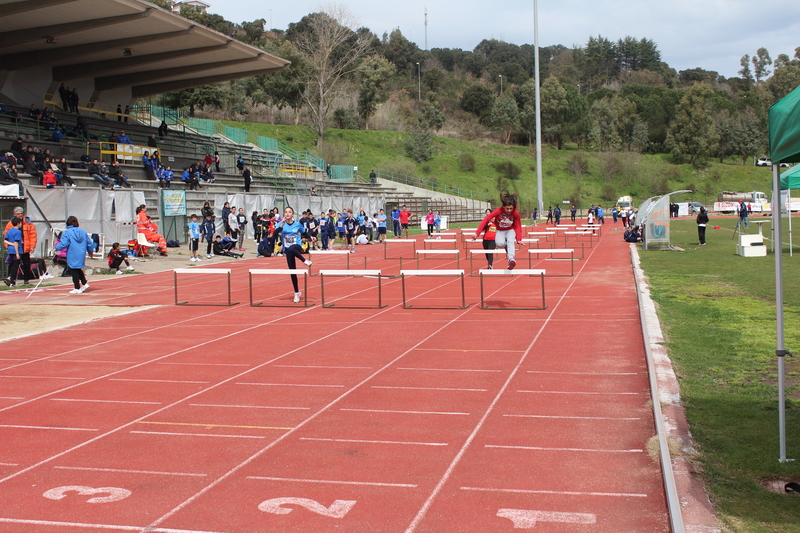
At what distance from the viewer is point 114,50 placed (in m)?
38.2

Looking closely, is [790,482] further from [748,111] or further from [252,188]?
[748,111]

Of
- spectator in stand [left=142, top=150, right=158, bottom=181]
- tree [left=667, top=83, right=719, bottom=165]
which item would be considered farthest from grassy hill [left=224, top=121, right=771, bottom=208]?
spectator in stand [left=142, top=150, right=158, bottom=181]

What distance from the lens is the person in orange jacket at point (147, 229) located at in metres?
25.4

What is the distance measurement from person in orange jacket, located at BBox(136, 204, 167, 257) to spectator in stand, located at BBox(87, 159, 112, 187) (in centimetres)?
297

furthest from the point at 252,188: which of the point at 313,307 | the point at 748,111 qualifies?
the point at 748,111

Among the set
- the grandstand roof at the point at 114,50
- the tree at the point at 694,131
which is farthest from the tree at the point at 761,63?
the grandstand roof at the point at 114,50

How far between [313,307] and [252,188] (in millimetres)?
26862

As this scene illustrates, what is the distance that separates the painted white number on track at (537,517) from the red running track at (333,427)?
15 mm

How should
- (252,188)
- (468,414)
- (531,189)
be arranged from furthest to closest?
(531,189)
(252,188)
(468,414)

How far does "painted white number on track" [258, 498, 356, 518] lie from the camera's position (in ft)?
15.7

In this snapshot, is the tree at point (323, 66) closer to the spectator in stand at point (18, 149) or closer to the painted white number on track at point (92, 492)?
the spectator in stand at point (18, 149)

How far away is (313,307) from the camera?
1458cm

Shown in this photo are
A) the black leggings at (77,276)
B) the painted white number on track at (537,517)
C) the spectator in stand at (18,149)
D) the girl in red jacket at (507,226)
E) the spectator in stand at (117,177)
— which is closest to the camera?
the painted white number on track at (537,517)

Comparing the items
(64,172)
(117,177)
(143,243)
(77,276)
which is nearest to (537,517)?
(77,276)
